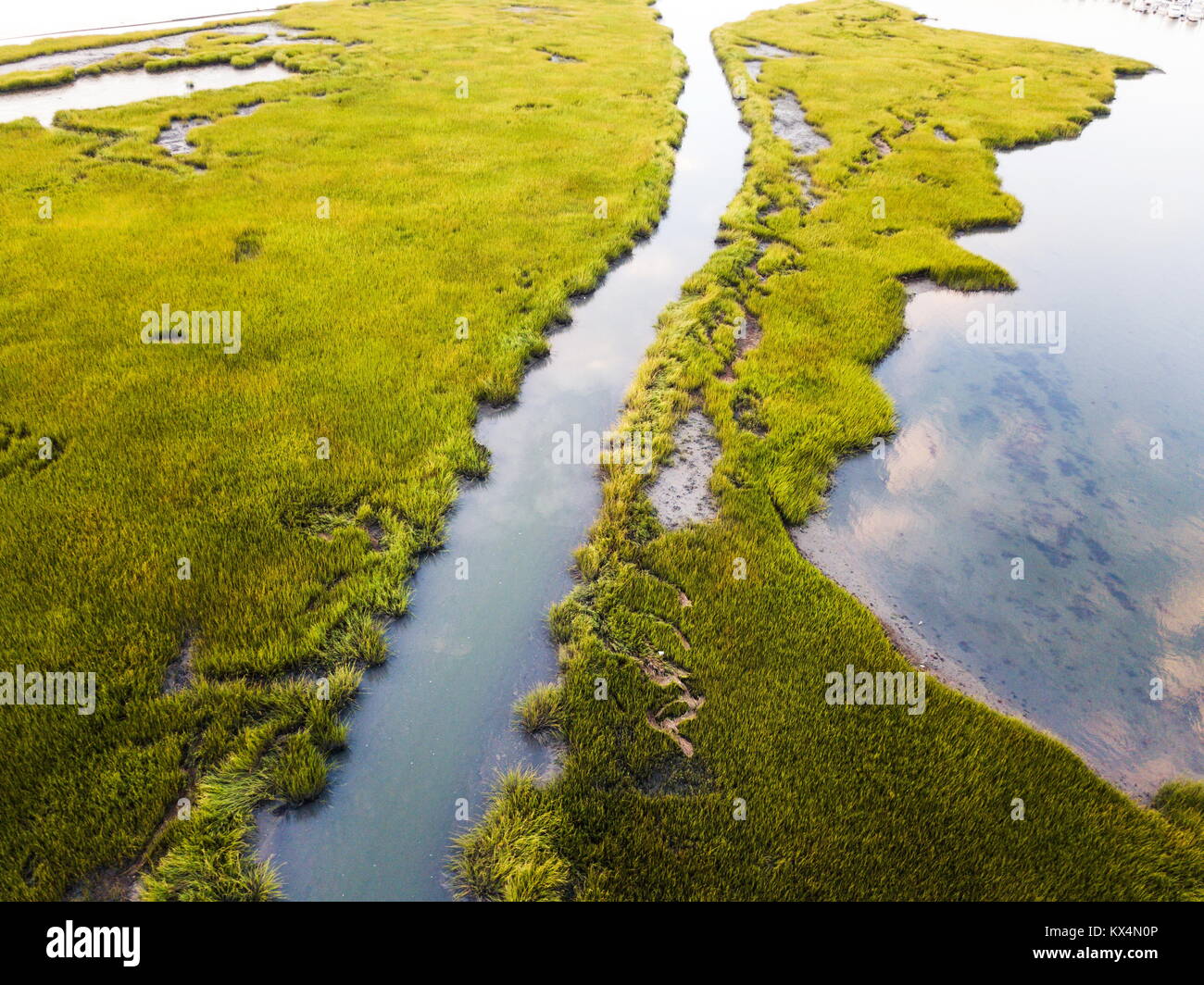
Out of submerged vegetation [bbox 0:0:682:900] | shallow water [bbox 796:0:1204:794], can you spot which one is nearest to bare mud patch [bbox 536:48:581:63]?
submerged vegetation [bbox 0:0:682:900]

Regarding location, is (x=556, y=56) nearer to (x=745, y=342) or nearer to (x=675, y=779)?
(x=745, y=342)

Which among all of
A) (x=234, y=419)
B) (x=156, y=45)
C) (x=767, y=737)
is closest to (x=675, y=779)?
(x=767, y=737)

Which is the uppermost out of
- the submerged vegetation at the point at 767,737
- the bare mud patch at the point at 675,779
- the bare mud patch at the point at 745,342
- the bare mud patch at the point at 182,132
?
the bare mud patch at the point at 182,132

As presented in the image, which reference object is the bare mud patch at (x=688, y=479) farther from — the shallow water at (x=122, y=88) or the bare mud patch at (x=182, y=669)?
the shallow water at (x=122, y=88)

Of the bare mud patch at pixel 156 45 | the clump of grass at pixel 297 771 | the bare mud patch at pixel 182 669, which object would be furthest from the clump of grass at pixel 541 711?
the bare mud patch at pixel 156 45

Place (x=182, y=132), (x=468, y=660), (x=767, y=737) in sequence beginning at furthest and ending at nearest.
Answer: (x=182, y=132)
(x=468, y=660)
(x=767, y=737)
